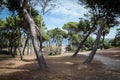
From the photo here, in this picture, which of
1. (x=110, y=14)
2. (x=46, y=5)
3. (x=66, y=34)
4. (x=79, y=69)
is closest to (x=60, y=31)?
(x=66, y=34)

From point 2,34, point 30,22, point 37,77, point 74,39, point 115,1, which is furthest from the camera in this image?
point 74,39

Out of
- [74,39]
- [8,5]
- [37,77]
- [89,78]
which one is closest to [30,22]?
[37,77]

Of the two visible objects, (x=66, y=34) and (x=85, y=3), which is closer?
(x=85, y=3)

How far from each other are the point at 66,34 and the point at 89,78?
5386cm

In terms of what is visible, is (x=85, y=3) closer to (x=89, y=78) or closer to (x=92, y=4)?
(x=92, y=4)

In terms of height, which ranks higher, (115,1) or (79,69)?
(115,1)

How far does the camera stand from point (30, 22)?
539 inches

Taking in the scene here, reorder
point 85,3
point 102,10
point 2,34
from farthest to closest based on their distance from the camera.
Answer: point 2,34 → point 85,3 → point 102,10

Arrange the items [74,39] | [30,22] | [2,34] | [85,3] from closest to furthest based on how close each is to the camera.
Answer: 1. [30,22]
2. [85,3]
3. [2,34]
4. [74,39]

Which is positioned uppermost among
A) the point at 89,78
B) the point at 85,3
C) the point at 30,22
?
the point at 85,3

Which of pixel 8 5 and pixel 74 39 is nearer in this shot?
pixel 8 5

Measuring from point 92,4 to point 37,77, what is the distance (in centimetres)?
1444

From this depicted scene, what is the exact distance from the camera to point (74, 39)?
64312 mm

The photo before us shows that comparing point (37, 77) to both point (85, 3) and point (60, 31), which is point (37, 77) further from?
point (60, 31)
